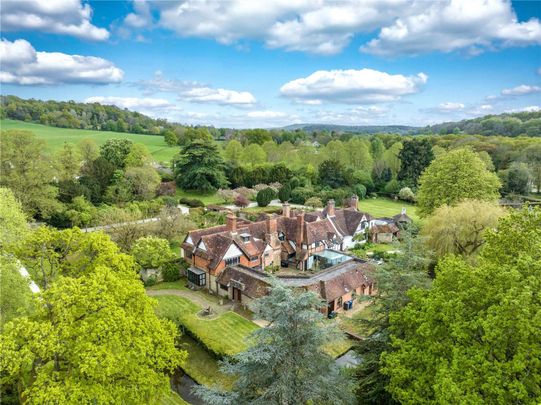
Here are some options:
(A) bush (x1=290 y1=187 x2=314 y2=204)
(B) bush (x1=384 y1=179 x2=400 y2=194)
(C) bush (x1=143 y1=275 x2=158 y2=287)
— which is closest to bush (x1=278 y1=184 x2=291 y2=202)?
(A) bush (x1=290 y1=187 x2=314 y2=204)

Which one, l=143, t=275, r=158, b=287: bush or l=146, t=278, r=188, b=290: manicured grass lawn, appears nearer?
l=146, t=278, r=188, b=290: manicured grass lawn

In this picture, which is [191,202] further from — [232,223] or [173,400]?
[173,400]

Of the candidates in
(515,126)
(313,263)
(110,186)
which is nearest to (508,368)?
(313,263)

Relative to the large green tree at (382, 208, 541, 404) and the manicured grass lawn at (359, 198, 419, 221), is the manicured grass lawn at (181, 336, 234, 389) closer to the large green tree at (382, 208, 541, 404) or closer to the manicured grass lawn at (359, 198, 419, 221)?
the large green tree at (382, 208, 541, 404)

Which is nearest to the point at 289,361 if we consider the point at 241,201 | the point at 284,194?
the point at 241,201

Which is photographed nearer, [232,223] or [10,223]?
[10,223]

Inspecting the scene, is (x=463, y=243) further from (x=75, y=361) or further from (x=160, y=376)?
(x=75, y=361)

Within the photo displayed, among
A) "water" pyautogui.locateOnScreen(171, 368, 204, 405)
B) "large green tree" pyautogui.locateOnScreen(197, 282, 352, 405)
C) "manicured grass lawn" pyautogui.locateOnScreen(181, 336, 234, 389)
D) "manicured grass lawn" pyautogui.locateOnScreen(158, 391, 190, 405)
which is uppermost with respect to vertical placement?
"large green tree" pyautogui.locateOnScreen(197, 282, 352, 405)
